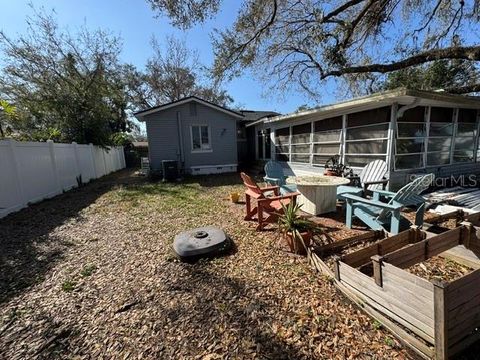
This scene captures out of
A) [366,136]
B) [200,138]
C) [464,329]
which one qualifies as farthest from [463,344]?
[200,138]

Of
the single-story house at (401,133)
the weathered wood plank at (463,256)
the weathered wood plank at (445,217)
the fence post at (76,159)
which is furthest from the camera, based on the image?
the fence post at (76,159)

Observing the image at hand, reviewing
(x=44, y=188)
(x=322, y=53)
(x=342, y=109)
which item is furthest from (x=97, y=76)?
(x=342, y=109)

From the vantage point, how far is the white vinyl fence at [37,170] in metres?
5.75

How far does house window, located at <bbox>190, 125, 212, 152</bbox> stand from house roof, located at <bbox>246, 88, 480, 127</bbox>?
5.83m

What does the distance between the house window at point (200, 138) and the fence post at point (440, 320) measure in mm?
11602

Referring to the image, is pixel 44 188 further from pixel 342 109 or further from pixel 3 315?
pixel 342 109

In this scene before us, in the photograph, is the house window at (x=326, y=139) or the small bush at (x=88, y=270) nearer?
the small bush at (x=88, y=270)

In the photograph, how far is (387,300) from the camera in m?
2.12

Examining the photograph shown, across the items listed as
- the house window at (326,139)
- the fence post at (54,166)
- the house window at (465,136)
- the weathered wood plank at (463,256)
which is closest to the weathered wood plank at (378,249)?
the weathered wood plank at (463,256)

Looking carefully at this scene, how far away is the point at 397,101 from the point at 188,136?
9.13 metres

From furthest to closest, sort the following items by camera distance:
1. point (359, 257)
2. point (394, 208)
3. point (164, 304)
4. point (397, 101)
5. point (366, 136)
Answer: point (366, 136), point (397, 101), point (394, 208), point (359, 257), point (164, 304)

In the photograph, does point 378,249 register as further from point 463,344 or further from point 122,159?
point 122,159

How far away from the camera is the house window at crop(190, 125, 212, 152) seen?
1230 cm

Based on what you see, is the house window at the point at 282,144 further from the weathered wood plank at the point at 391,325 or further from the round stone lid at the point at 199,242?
the weathered wood plank at the point at 391,325
